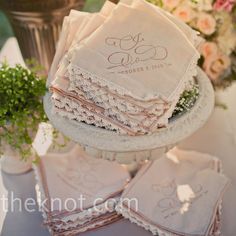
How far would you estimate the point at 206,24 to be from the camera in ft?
3.49

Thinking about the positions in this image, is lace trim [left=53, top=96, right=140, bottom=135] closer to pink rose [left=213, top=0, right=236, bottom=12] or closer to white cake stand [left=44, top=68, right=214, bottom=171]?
white cake stand [left=44, top=68, right=214, bottom=171]

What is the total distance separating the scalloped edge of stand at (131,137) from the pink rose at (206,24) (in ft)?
0.87

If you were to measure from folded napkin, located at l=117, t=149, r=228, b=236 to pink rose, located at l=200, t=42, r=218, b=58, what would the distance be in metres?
0.30

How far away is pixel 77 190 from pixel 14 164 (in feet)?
0.78

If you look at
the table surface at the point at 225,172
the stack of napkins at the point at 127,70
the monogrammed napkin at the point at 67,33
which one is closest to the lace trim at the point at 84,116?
the stack of napkins at the point at 127,70

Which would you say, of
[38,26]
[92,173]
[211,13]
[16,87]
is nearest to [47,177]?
[92,173]

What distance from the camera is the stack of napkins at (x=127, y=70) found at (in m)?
0.81

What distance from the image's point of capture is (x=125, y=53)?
87cm

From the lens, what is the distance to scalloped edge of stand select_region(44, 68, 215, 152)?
0.83m

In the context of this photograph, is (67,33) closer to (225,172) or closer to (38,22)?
(38,22)

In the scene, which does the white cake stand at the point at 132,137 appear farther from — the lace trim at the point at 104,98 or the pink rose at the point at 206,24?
the pink rose at the point at 206,24

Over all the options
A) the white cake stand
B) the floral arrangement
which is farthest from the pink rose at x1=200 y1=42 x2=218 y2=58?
the white cake stand

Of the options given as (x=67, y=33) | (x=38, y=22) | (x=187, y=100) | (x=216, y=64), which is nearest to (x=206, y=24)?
(x=216, y=64)

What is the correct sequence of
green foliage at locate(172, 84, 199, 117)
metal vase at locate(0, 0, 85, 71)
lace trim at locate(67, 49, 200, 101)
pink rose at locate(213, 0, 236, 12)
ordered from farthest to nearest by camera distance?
metal vase at locate(0, 0, 85, 71), pink rose at locate(213, 0, 236, 12), green foliage at locate(172, 84, 199, 117), lace trim at locate(67, 49, 200, 101)
